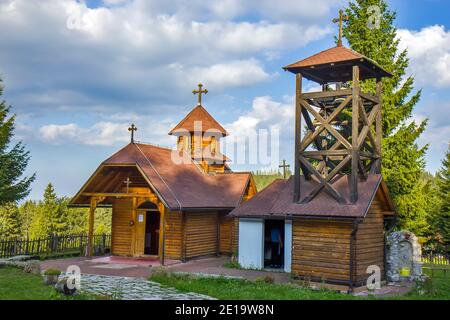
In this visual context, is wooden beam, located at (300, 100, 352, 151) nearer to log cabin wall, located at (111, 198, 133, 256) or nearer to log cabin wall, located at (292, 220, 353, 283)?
log cabin wall, located at (292, 220, 353, 283)

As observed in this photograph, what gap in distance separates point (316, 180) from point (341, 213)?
2497 mm

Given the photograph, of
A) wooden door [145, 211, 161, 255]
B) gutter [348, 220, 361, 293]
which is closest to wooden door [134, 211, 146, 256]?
wooden door [145, 211, 161, 255]

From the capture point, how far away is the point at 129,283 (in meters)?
14.4

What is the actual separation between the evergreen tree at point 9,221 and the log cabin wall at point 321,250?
41.3 m

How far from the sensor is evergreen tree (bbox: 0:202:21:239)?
49125 mm

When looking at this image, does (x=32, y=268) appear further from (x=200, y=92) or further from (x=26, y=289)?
(x=200, y=92)

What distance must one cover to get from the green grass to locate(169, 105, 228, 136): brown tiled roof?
13884 millimetres

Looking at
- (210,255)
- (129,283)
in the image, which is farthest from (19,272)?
(210,255)

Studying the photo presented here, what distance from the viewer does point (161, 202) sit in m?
19.1

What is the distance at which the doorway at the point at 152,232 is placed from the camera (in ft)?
71.2

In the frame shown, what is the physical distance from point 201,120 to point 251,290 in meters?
15.4

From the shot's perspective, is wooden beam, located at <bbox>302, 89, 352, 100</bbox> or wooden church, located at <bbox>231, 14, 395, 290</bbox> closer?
wooden church, located at <bbox>231, 14, 395, 290</bbox>

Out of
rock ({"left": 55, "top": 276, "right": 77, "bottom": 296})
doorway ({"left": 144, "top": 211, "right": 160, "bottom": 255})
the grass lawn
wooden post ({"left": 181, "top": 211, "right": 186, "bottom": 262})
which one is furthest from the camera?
doorway ({"left": 144, "top": 211, "right": 160, "bottom": 255})

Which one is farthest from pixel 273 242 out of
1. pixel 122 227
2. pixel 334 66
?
pixel 334 66
